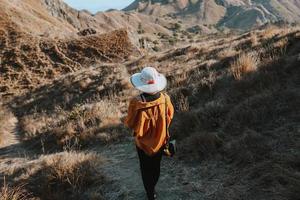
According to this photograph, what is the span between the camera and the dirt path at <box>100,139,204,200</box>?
6.71 metres

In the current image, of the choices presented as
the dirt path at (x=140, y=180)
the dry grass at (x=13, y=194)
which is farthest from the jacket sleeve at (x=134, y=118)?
the dry grass at (x=13, y=194)

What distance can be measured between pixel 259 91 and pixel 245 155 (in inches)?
97.7

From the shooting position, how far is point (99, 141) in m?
10.3

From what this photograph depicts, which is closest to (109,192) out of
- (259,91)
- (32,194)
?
(32,194)

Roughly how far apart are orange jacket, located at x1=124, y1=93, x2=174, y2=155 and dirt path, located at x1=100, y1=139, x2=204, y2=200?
1083 millimetres

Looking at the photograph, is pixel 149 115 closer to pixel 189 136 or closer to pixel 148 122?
pixel 148 122

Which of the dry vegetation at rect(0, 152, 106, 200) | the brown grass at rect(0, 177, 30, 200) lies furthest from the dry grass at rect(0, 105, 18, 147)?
the brown grass at rect(0, 177, 30, 200)

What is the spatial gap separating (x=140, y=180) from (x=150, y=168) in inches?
54.5

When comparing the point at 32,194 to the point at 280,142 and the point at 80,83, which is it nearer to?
the point at 280,142

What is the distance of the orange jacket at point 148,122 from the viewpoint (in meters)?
5.78

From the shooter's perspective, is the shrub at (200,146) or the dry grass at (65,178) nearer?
the dry grass at (65,178)

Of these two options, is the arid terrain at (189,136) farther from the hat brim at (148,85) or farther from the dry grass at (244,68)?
the hat brim at (148,85)

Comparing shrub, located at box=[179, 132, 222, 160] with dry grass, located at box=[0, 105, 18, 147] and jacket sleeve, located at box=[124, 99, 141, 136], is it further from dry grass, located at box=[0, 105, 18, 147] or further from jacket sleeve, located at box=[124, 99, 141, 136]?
dry grass, located at box=[0, 105, 18, 147]

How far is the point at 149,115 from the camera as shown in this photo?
230 inches
